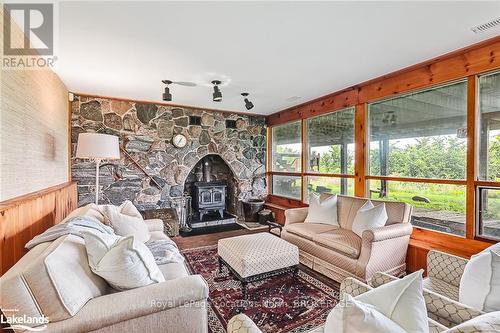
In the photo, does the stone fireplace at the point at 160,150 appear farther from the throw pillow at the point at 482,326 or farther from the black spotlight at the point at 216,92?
the throw pillow at the point at 482,326

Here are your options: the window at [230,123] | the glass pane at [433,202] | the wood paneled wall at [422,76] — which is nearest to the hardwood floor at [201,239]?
the glass pane at [433,202]

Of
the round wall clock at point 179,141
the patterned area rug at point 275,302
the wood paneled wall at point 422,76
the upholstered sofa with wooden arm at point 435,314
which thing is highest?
the wood paneled wall at point 422,76

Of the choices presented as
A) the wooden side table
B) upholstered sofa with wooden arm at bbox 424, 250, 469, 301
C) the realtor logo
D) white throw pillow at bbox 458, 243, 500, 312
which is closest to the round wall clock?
the wooden side table

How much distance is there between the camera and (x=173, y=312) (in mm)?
1304

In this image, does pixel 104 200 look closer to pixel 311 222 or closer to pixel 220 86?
pixel 220 86

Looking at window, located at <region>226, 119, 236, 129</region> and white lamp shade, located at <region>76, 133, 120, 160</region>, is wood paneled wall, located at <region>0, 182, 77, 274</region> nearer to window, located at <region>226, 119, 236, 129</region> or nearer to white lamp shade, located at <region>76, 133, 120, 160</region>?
white lamp shade, located at <region>76, 133, 120, 160</region>

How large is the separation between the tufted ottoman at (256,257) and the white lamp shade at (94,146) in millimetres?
1903

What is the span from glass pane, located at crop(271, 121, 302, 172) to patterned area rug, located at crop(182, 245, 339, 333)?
276 centimetres

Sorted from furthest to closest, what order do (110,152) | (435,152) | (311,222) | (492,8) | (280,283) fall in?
(311,222) → (110,152) → (435,152) → (280,283) → (492,8)

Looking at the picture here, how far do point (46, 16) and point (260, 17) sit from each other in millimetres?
1697

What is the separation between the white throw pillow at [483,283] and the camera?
118cm

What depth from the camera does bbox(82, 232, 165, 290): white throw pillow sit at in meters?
1.31

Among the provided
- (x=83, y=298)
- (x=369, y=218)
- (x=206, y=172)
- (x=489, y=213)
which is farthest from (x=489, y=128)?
(x=206, y=172)

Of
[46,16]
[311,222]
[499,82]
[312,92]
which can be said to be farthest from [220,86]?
[499,82]
